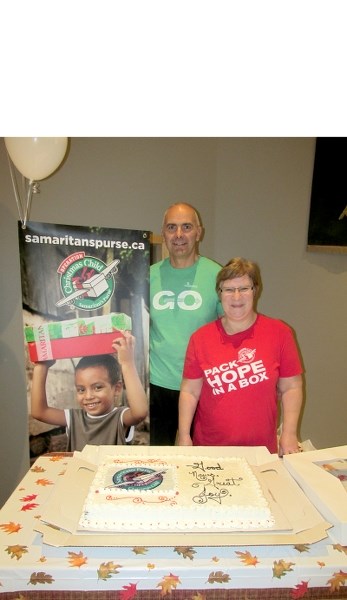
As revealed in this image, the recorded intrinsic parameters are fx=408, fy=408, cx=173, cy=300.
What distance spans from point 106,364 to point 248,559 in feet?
3.56

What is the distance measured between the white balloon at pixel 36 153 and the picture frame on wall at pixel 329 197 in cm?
139

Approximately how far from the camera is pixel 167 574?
705mm

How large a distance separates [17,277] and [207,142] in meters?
1.30

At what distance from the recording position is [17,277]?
6.26ft

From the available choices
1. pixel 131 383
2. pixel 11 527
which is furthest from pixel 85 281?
pixel 11 527

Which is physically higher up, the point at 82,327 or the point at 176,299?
the point at 176,299

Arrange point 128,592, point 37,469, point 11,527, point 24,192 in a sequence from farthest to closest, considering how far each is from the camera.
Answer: point 24,192, point 37,469, point 11,527, point 128,592

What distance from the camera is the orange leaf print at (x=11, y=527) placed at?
81cm

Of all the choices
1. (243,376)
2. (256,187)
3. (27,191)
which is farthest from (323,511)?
(256,187)

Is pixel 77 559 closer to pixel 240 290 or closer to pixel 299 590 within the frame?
pixel 299 590

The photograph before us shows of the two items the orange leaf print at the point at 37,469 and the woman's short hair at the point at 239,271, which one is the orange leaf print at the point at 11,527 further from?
the woman's short hair at the point at 239,271

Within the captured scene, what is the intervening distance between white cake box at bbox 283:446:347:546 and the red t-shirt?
250mm

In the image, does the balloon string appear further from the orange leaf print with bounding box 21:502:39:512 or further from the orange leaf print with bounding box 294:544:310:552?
the orange leaf print with bounding box 294:544:310:552

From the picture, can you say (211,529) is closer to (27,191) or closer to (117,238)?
(117,238)
